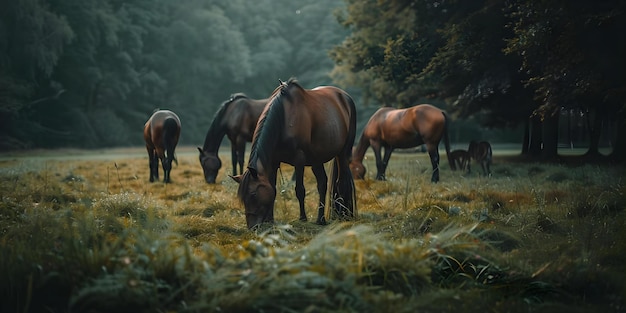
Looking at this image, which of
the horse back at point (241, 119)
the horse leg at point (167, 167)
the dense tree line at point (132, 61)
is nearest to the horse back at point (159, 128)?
the horse leg at point (167, 167)

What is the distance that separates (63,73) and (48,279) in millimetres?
28746

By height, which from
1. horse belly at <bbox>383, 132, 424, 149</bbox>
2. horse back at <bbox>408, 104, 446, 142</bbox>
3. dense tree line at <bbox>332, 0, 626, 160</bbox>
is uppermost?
dense tree line at <bbox>332, 0, 626, 160</bbox>

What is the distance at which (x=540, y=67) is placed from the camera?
11.3 metres

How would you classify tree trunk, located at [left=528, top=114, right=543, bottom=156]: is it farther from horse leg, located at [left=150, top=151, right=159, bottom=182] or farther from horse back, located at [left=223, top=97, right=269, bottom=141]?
horse leg, located at [left=150, top=151, right=159, bottom=182]

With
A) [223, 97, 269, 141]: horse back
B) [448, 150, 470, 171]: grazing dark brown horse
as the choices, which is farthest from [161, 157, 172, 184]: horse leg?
[448, 150, 470, 171]: grazing dark brown horse

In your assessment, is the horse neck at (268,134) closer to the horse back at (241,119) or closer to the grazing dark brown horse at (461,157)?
the horse back at (241,119)

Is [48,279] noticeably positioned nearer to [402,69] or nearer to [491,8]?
→ [491,8]

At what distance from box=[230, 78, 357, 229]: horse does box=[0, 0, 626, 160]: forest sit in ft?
14.8

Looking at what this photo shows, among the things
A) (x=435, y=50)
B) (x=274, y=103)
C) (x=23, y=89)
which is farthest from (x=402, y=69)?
(x=23, y=89)

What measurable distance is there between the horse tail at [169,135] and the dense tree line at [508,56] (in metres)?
6.07

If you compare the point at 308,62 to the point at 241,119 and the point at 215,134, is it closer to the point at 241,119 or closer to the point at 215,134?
the point at 241,119

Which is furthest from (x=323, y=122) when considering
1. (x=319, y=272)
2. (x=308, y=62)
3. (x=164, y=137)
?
(x=308, y=62)

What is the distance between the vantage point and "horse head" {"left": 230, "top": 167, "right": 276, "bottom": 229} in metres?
5.75

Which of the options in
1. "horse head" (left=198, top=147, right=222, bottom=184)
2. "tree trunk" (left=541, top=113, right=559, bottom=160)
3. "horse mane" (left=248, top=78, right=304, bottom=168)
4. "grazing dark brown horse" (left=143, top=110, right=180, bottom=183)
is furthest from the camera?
"tree trunk" (left=541, top=113, right=559, bottom=160)
